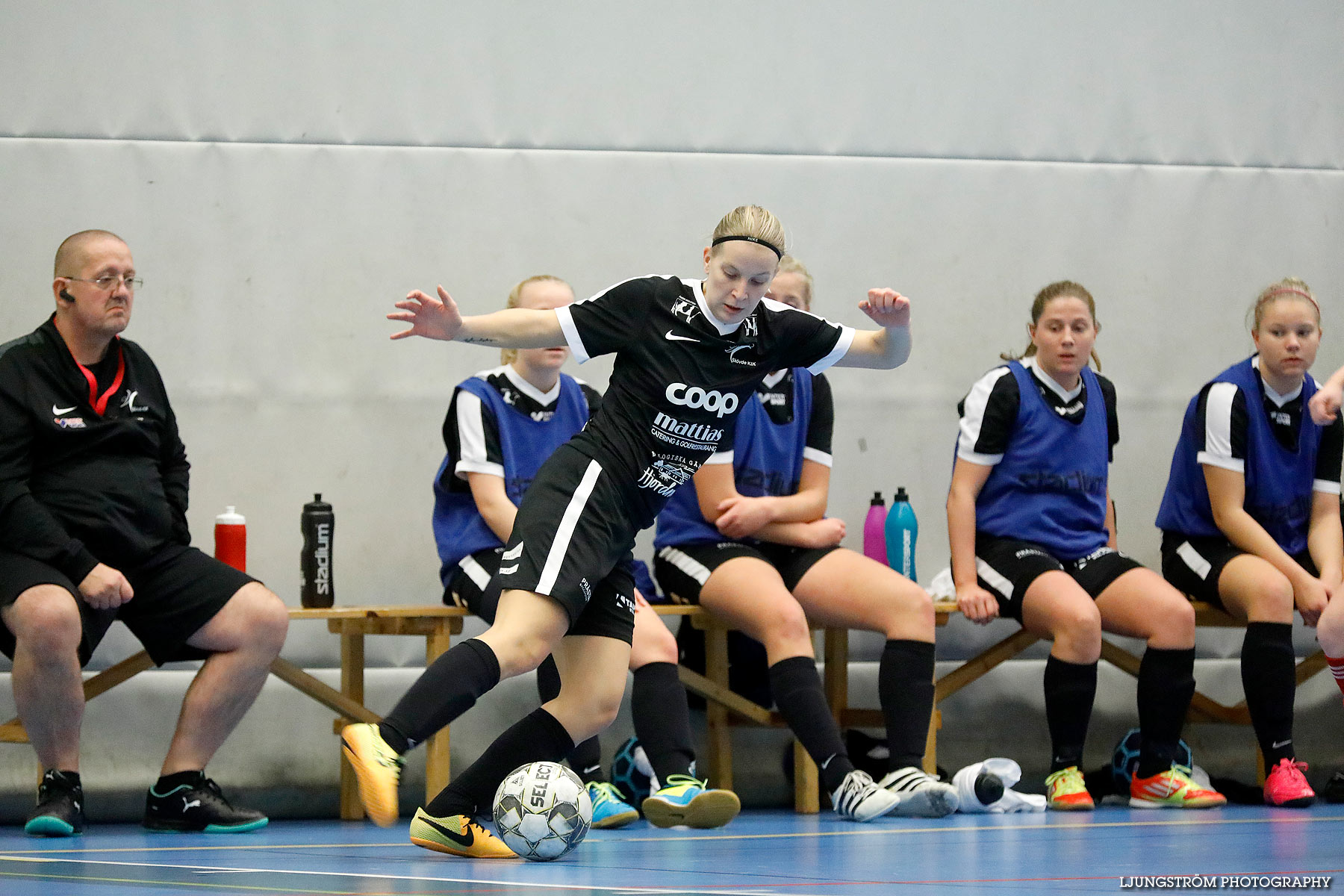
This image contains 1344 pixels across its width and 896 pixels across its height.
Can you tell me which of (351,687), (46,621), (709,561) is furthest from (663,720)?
(46,621)

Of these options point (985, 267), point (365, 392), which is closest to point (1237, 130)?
point (985, 267)

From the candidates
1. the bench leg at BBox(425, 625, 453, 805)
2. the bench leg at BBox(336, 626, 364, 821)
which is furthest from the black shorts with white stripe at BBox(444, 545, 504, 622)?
the bench leg at BBox(336, 626, 364, 821)

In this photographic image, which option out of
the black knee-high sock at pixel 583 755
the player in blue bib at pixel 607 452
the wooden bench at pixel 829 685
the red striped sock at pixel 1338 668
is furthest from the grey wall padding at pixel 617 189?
the player in blue bib at pixel 607 452

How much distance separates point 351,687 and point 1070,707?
2462 mm

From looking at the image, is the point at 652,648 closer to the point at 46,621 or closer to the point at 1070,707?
the point at 1070,707

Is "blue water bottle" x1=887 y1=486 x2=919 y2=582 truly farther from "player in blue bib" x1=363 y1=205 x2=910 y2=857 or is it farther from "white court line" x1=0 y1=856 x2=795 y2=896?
"white court line" x1=0 y1=856 x2=795 y2=896

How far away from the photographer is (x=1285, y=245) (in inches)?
241

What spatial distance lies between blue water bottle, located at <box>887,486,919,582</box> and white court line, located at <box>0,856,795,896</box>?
2.90m

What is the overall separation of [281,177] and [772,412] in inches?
80.8

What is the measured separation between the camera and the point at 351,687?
504 centimetres

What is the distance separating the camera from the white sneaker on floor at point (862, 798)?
4.24 meters

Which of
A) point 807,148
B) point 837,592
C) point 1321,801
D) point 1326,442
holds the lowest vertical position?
point 1321,801

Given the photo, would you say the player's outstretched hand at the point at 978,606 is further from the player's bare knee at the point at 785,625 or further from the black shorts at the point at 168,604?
the black shorts at the point at 168,604

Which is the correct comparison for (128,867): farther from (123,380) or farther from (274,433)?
(274,433)
